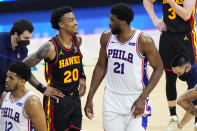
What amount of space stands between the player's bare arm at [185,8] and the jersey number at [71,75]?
6.42 feet

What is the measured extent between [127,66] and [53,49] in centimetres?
83

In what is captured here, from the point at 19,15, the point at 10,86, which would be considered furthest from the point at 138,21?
the point at 10,86

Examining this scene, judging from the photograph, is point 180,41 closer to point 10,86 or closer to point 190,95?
point 190,95

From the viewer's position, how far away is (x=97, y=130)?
7090 mm

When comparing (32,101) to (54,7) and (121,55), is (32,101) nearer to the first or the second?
(121,55)

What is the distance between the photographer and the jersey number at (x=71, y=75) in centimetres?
528

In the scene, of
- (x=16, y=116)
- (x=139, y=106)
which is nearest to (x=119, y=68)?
(x=139, y=106)

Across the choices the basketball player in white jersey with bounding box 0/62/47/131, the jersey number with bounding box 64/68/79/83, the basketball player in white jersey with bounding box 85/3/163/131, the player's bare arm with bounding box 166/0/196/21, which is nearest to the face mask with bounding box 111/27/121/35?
the basketball player in white jersey with bounding box 85/3/163/131

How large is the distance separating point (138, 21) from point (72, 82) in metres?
11.8

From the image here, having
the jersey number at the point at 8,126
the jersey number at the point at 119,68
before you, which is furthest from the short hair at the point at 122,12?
the jersey number at the point at 8,126

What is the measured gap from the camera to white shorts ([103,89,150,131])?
16.3ft

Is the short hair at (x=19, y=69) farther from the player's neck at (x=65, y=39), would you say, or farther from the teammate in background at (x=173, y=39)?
the teammate in background at (x=173, y=39)

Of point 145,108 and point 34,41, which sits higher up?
point 145,108

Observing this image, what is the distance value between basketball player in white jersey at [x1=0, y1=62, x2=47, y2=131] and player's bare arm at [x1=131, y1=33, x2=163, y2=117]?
1060 millimetres
